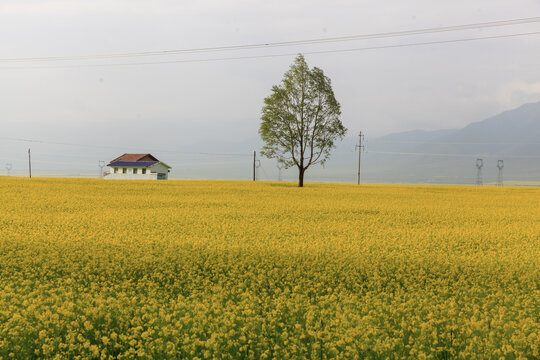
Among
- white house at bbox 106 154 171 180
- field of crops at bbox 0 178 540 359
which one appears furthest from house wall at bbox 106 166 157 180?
field of crops at bbox 0 178 540 359

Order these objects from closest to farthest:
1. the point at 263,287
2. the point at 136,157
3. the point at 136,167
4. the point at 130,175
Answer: the point at 263,287
the point at 130,175
the point at 136,167
the point at 136,157

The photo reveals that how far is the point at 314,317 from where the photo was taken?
25.2ft

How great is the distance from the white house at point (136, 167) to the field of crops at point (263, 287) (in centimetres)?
7409

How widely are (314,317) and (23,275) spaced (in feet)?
27.0

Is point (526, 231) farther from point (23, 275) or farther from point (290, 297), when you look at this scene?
point (23, 275)

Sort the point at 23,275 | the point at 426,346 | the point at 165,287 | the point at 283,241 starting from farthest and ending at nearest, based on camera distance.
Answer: the point at 283,241 → the point at 23,275 → the point at 165,287 → the point at 426,346

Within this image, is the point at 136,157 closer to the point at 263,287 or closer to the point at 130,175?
the point at 130,175

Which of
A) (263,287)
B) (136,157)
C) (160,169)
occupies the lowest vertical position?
(263,287)

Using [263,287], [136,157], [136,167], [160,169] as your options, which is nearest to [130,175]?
[136,167]

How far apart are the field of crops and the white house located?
74089 mm

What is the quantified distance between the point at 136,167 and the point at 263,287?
308 feet

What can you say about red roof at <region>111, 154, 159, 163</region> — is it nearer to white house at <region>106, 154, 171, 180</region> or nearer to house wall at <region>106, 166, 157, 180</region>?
white house at <region>106, 154, 171, 180</region>

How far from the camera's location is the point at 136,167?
9881 centimetres

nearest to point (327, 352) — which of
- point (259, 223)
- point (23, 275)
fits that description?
point (23, 275)
